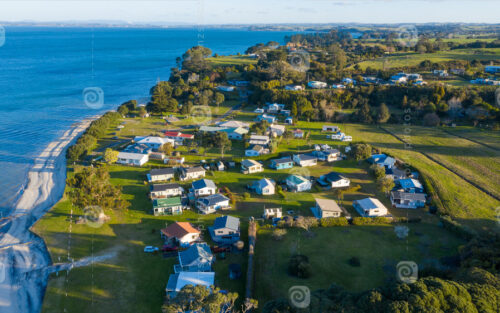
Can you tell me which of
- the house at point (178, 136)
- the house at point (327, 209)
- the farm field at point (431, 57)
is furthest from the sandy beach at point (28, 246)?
the farm field at point (431, 57)

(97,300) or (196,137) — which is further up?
(196,137)

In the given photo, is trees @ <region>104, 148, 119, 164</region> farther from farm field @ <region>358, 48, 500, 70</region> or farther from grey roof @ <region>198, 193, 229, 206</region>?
farm field @ <region>358, 48, 500, 70</region>

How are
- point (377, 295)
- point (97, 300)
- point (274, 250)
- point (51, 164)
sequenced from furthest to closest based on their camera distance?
point (51, 164), point (274, 250), point (97, 300), point (377, 295)

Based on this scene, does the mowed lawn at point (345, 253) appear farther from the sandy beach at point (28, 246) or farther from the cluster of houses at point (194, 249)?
the sandy beach at point (28, 246)

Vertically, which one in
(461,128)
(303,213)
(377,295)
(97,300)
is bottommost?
(97,300)

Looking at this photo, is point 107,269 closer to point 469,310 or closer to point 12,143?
point 469,310

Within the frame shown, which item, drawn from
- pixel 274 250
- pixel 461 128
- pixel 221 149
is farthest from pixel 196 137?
pixel 461 128

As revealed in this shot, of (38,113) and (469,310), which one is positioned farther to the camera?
(38,113)

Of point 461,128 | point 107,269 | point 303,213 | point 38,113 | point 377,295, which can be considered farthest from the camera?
point 38,113
